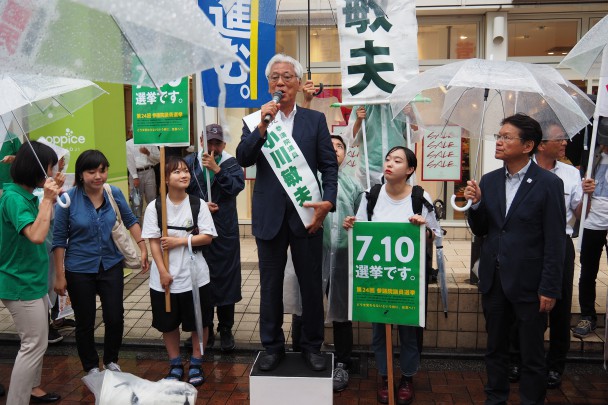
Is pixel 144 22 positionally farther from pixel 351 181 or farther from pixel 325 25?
Answer: pixel 325 25

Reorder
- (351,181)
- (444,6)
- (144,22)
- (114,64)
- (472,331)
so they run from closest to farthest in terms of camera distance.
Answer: (144,22), (114,64), (351,181), (472,331), (444,6)

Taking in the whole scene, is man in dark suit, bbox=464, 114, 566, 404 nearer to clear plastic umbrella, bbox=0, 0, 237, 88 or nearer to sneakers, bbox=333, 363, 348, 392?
sneakers, bbox=333, 363, 348, 392

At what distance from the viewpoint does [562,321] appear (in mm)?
4172

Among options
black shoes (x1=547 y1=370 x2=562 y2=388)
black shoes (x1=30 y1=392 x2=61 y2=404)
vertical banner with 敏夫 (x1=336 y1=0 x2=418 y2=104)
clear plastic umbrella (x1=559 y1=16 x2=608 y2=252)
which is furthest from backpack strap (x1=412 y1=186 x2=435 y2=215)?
black shoes (x1=30 y1=392 x2=61 y2=404)

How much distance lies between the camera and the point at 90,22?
236cm

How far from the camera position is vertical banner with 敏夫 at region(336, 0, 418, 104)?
4.44 m

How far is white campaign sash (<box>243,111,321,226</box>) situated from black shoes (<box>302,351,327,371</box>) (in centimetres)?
96

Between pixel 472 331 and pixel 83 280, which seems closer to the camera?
pixel 83 280

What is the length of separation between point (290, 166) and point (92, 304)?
6.74ft

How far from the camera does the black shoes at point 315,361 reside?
377 centimetres

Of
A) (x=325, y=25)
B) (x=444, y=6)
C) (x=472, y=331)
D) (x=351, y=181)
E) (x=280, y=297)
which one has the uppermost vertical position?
(x=444, y=6)

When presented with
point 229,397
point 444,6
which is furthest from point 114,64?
point 444,6

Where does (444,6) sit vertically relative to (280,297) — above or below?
above

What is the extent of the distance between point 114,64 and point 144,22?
321mm
